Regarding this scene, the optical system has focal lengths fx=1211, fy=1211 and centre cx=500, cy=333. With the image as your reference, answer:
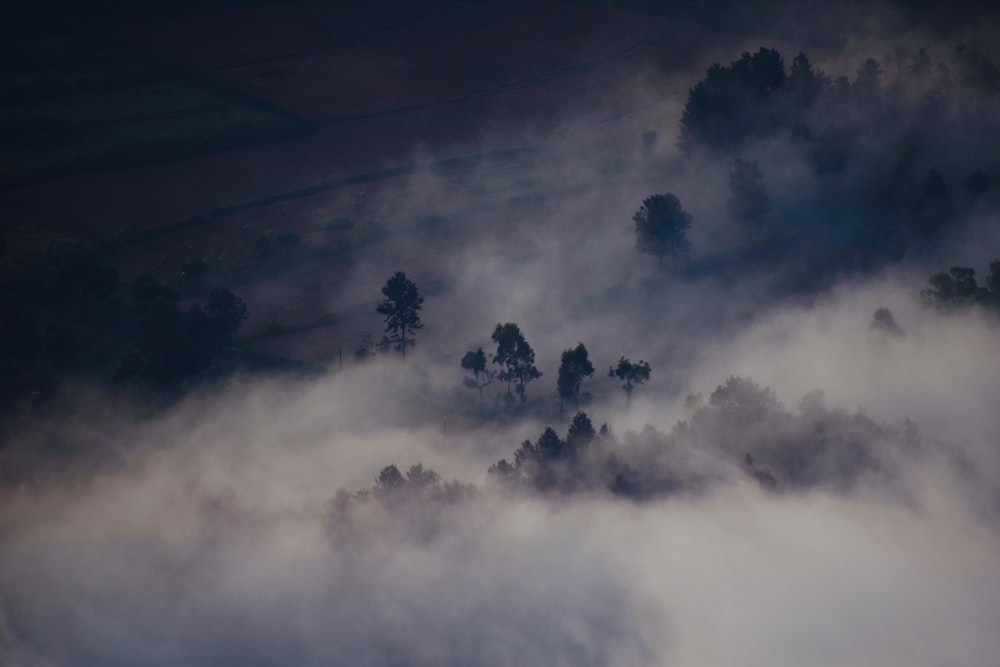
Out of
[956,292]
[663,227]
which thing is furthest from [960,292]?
[663,227]

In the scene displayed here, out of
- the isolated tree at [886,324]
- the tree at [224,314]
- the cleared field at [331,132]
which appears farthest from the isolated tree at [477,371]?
the isolated tree at [886,324]

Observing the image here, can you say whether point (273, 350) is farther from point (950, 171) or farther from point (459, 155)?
point (950, 171)

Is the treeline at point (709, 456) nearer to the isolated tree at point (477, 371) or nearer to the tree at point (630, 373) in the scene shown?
the tree at point (630, 373)

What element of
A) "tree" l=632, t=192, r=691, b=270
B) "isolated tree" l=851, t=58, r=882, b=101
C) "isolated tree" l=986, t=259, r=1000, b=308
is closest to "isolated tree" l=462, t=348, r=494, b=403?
"tree" l=632, t=192, r=691, b=270

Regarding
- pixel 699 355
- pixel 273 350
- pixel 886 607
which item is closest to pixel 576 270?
pixel 699 355

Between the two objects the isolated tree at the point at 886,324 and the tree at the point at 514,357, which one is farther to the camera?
the isolated tree at the point at 886,324

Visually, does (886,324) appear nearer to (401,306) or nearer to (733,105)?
(401,306)
